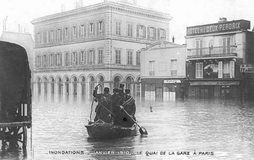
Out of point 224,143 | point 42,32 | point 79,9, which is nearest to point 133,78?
point 79,9

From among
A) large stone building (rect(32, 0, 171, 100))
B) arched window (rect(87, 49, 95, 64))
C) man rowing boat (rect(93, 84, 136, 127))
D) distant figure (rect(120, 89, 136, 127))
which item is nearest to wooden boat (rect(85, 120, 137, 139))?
man rowing boat (rect(93, 84, 136, 127))

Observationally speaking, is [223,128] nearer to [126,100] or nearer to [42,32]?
[126,100]

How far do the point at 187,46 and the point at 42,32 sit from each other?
75.9 ft

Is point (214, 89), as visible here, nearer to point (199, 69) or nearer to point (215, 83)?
point (215, 83)

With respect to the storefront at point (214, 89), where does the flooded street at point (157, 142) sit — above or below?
below

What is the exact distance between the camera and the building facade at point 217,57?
42.2 meters

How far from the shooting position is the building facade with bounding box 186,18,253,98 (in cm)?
4219

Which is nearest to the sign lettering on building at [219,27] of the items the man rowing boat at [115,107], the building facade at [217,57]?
the building facade at [217,57]

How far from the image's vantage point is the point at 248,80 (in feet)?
136

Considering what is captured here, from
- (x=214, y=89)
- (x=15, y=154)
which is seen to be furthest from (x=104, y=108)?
(x=214, y=89)

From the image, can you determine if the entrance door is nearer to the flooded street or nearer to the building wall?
the building wall

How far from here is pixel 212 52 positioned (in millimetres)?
44500

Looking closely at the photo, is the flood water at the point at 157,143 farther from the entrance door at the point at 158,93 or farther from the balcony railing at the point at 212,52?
the entrance door at the point at 158,93

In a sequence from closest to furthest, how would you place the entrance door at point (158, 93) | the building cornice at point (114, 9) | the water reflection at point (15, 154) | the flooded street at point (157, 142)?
the water reflection at point (15, 154), the flooded street at point (157, 142), the entrance door at point (158, 93), the building cornice at point (114, 9)
